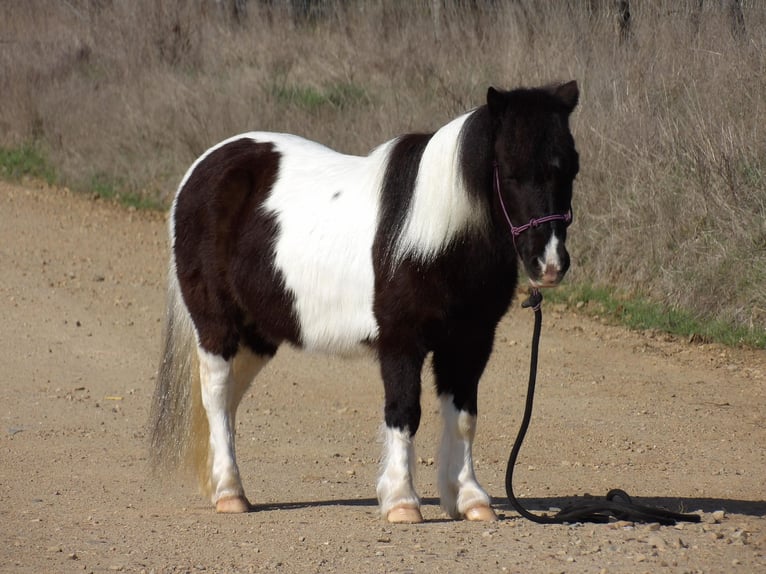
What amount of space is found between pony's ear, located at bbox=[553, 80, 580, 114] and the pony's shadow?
1.87 m

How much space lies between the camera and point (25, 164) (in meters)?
13.8

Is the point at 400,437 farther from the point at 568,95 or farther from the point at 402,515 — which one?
the point at 568,95

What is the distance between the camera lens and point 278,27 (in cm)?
1534

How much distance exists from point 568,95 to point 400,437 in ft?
5.04

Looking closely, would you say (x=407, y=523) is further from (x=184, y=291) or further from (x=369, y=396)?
(x=369, y=396)

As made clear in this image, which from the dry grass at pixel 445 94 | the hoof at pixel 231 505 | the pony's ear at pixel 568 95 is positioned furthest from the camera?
the dry grass at pixel 445 94

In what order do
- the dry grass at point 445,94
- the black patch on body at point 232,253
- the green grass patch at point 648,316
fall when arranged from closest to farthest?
the black patch on body at point 232,253, the green grass patch at point 648,316, the dry grass at point 445,94

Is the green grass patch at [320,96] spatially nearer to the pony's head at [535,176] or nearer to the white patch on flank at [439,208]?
the white patch on flank at [439,208]

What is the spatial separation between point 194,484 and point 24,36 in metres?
12.7

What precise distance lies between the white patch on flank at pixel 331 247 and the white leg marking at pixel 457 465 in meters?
0.51

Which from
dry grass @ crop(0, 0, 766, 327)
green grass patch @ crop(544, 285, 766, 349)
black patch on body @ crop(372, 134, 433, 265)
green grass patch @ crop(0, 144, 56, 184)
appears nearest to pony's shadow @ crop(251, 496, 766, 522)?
black patch on body @ crop(372, 134, 433, 265)

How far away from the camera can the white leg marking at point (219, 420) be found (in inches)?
218

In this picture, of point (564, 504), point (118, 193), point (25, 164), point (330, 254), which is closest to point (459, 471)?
point (564, 504)

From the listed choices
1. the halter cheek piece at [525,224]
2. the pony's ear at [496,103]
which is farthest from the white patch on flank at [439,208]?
the pony's ear at [496,103]
